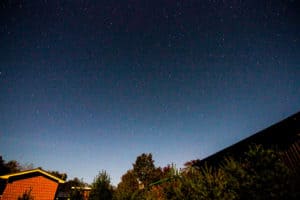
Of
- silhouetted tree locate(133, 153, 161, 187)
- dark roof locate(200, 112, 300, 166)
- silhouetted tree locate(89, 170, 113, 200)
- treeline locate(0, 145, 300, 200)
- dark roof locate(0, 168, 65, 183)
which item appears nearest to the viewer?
treeline locate(0, 145, 300, 200)

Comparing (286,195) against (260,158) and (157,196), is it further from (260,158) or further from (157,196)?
(157,196)

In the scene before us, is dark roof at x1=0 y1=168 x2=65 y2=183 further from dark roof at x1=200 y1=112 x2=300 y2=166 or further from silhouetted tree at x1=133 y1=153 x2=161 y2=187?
silhouetted tree at x1=133 y1=153 x2=161 y2=187

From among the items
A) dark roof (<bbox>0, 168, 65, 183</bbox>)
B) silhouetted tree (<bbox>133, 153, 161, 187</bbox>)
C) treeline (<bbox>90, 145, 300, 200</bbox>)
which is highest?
silhouetted tree (<bbox>133, 153, 161, 187</bbox>)

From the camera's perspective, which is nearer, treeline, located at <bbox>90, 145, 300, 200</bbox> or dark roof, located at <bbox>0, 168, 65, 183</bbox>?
treeline, located at <bbox>90, 145, 300, 200</bbox>

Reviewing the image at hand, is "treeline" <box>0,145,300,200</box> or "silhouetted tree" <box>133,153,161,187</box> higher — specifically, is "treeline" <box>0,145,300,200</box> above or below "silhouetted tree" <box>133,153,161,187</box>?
below

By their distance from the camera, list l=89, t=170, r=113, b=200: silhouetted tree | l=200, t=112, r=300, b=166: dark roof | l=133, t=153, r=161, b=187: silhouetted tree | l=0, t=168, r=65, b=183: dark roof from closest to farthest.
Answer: l=200, t=112, r=300, b=166: dark roof < l=89, t=170, r=113, b=200: silhouetted tree < l=0, t=168, r=65, b=183: dark roof < l=133, t=153, r=161, b=187: silhouetted tree

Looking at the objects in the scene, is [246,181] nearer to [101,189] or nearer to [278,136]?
[278,136]

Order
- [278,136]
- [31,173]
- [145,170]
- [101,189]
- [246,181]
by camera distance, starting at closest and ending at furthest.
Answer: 1. [246,181]
2. [278,136]
3. [101,189]
4. [31,173]
5. [145,170]

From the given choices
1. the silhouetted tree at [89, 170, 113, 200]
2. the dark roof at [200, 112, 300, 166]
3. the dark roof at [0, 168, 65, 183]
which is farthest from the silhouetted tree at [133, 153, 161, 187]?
the dark roof at [200, 112, 300, 166]

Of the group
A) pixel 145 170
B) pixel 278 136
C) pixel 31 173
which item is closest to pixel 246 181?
pixel 278 136

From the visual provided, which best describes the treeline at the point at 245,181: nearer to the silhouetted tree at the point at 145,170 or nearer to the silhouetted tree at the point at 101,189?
the silhouetted tree at the point at 101,189

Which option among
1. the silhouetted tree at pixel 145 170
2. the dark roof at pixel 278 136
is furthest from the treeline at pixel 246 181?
the silhouetted tree at pixel 145 170

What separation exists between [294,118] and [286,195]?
15.7 ft

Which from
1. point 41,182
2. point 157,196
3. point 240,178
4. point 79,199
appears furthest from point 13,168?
point 240,178
